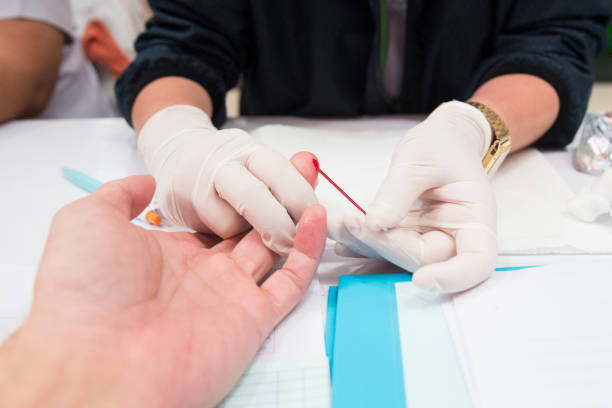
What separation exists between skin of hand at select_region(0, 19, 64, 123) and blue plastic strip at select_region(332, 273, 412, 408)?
108 cm

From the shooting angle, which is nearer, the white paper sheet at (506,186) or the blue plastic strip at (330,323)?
the blue plastic strip at (330,323)

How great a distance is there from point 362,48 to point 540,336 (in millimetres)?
765

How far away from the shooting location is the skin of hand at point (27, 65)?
3.43ft

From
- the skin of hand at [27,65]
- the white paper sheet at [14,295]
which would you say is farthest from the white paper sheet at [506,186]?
the skin of hand at [27,65]

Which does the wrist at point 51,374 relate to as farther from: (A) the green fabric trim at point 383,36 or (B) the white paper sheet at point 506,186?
(A) the green fabric trim at point 383,36

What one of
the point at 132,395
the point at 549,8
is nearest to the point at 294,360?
the point at 132,395

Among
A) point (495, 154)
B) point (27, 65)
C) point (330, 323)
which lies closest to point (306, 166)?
point (330, 323)

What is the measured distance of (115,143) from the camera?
0.95 meters

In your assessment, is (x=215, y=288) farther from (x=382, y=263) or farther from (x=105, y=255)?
(x=382, y=263)

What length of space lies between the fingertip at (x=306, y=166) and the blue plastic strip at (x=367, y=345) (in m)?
0.16

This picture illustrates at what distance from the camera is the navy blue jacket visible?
837 mm

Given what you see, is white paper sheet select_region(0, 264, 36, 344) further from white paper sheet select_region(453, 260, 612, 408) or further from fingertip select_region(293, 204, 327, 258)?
white paper sheet select_region(453, 260, 612, 408)

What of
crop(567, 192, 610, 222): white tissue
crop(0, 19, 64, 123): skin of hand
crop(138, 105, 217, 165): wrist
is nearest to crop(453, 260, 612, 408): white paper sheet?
crop(567, 192, 610, 222): white tissue

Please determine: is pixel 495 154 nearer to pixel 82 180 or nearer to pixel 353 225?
pixel 353 225
